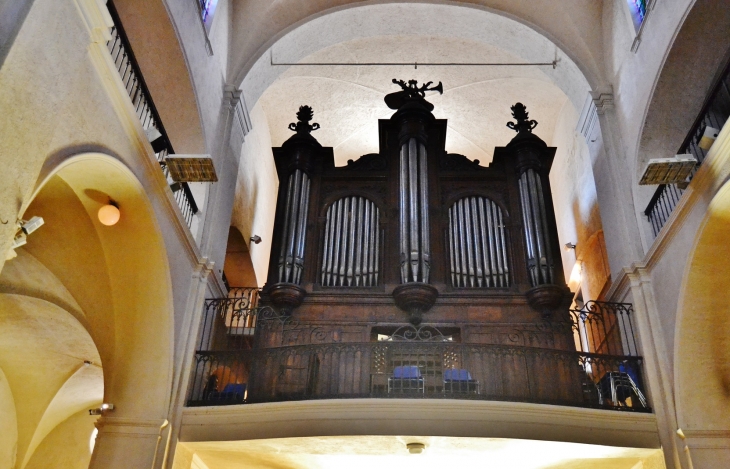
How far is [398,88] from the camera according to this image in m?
13.3

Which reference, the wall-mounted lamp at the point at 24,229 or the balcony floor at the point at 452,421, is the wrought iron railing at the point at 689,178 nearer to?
the balcony floor at the point at 452,421

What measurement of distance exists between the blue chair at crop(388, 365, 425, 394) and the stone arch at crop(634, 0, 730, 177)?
3944mm

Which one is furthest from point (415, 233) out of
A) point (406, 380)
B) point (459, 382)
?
point (459, 382)

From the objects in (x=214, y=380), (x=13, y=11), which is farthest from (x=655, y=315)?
(x=13, y=11)

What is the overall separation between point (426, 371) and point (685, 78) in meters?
4.80

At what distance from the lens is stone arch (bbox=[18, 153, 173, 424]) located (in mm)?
7054

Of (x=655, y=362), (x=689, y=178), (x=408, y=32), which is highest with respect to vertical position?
(x=408, y=32)

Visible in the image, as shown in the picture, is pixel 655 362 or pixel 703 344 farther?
pixel 655 362

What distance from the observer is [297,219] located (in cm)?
1016

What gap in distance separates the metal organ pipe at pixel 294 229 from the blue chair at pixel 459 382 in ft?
9.31

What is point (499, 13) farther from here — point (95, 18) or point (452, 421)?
point (95, 18)

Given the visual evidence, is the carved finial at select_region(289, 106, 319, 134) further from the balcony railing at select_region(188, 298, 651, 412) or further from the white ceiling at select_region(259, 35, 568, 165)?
the balcony railing at select_region(188, 298, 651, 412)

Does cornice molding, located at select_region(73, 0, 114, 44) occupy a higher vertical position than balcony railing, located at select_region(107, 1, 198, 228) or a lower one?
lower

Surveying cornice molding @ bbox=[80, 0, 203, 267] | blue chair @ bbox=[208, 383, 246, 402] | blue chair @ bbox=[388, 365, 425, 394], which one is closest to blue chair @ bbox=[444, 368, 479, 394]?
blue chair @ bbox=[388, 365, 425, 394]
